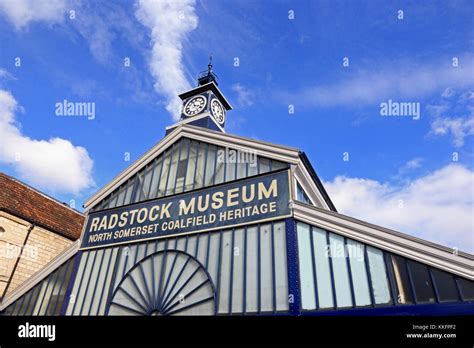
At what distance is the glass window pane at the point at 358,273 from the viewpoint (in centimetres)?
763

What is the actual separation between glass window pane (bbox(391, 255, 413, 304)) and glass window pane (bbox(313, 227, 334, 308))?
1.57 m

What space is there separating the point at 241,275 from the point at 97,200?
8.26 meters

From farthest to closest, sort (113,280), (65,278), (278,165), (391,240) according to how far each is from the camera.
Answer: (65,278), (113,280), (278,165), (391,240)

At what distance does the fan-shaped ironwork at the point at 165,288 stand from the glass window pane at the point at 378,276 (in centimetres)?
445

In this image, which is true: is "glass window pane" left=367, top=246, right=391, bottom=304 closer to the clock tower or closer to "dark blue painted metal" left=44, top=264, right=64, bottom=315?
the clock tower

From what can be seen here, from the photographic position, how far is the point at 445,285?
6961 millimetres

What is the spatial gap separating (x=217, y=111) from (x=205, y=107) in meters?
0.93

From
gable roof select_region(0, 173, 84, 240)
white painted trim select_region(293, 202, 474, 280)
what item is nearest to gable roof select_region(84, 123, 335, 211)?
white painted trim select_region(293, 202, 474, 280)

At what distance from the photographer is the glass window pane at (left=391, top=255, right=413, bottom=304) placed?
724 cm

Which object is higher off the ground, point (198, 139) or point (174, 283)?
point (198, 139)

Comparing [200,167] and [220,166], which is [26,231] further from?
Result: [220,166]

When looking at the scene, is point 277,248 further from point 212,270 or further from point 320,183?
point 320,183

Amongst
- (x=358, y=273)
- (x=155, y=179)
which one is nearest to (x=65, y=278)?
(x=155, y=179)

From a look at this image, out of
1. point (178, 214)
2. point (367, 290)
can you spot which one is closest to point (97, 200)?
point (178, 214)
